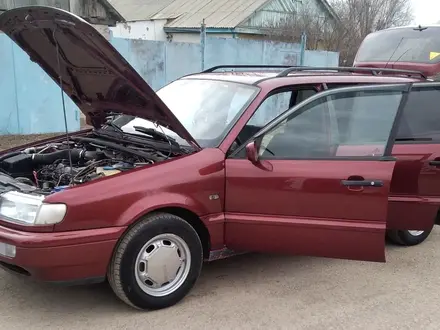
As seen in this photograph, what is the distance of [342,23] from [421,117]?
20021mm

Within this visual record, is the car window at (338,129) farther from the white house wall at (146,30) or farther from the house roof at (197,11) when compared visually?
the white house wall at (146,30)

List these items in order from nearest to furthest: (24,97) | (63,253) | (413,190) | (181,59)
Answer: (63,253) → (413,190) → (24,97) → (181,59)

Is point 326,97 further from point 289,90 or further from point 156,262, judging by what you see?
point 156,262

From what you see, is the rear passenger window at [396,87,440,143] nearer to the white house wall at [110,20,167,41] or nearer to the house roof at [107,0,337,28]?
the house roof at [107,0,337,28]

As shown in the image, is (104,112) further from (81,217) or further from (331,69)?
(331,69)

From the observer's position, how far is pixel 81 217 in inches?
122

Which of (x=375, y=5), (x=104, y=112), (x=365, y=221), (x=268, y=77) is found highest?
(x=375, y=5)

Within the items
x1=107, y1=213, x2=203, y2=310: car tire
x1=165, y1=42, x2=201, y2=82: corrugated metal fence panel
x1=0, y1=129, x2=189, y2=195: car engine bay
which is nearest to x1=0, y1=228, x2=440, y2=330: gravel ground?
x1=107, y1=213, x2=203, y2=310: car tire

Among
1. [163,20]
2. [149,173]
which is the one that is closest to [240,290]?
[149,173]

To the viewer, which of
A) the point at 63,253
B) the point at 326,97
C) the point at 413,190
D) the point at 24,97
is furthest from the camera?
the point at 24,97

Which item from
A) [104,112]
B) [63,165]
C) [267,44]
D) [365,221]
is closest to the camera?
[365,221]

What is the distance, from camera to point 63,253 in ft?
10.1

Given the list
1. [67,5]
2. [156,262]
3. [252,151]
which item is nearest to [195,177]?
[252,151]

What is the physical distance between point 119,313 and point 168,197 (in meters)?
0.92
